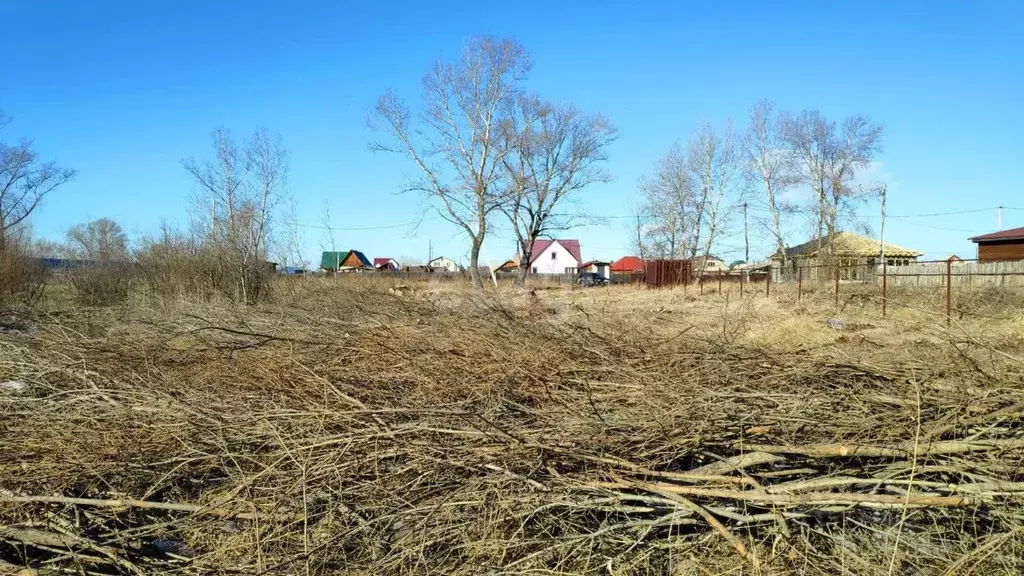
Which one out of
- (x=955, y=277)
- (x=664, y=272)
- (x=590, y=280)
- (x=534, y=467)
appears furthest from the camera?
(x=590, y=280)

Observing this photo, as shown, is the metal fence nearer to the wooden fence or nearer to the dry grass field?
the wooden fence

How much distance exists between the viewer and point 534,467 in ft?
7.97

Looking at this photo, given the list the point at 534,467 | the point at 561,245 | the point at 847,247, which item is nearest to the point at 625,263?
the point at 561,245

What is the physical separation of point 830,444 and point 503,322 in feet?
9.44

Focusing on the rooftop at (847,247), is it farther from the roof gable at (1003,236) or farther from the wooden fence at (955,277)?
the wooden fence at (955,277)

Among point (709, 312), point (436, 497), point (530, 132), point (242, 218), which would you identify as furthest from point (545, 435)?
point (530, 132)

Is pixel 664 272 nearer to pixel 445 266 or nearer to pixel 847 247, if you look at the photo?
pixel 847 247

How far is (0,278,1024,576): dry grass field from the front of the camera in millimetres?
2184

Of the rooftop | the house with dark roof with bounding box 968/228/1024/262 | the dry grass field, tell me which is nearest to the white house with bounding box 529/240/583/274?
the rooftop

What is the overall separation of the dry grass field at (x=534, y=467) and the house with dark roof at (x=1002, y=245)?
26.8 m

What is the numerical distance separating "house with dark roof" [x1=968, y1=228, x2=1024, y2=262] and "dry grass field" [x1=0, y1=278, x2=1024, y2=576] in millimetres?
26759

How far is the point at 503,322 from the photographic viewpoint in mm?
4977

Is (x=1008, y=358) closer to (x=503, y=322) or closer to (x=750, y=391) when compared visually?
(x=750, y=391)

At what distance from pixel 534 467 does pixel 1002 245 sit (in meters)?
30.4
